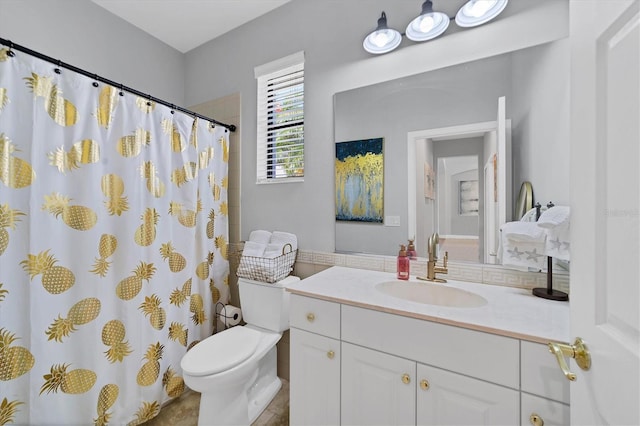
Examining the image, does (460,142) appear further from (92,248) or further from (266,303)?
(92,248)

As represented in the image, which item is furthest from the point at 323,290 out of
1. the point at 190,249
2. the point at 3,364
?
the point at 3,364

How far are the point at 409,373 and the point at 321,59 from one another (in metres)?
1.81

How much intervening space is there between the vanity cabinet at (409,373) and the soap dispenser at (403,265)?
0.40 meters

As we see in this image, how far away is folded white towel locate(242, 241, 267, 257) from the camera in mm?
1797

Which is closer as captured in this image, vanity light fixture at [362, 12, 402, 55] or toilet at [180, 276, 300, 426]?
toilet at [180, 276, 300, 426]

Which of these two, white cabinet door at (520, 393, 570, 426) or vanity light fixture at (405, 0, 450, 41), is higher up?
vanity light fixture at (405, 0, 450, 41)

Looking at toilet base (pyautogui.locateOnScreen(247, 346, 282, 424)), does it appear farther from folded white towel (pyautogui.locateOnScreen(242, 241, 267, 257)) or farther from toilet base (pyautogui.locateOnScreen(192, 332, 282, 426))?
folded white towel (pyautogui.locateOnScreen(242, 241, 267, 257))

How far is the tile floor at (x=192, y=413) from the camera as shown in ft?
5.06

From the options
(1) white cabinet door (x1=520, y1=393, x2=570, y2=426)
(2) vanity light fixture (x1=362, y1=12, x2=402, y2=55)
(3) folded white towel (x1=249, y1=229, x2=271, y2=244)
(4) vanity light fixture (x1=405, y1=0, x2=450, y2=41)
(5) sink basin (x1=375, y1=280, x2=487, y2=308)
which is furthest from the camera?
(3) folded white towel (x1=249, y1=229, x2=271, y2=244)

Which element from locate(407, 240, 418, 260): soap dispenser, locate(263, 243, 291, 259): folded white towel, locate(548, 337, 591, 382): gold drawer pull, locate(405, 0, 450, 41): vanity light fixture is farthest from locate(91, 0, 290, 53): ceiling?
locate(548, 337, 591, 382): gold drawer pull

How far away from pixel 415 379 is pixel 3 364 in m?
1.67

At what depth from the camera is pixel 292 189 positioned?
6.11 ft

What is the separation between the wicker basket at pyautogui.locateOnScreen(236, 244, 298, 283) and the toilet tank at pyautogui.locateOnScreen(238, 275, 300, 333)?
0.03 m

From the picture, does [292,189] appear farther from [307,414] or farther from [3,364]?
[3,364]
